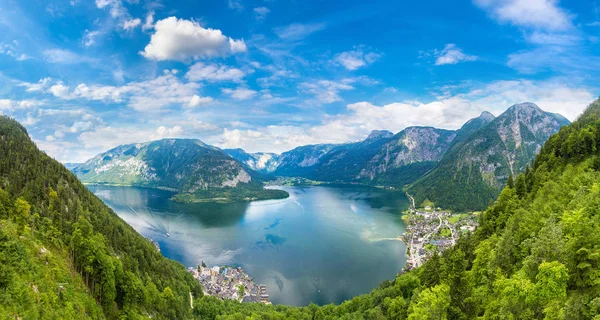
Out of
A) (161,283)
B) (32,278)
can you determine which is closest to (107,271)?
(32,278)

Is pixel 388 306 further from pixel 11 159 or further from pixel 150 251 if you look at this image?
pixel 11 159

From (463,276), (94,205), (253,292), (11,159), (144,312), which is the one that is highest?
(11,159)

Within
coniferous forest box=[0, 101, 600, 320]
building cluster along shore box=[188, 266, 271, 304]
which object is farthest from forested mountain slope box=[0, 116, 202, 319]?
building cluster along shore box=[188, 266, 271, 304]

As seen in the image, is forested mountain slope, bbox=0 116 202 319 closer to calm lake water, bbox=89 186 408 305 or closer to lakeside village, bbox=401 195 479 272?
calm lake water, bbox=89 186 408 305

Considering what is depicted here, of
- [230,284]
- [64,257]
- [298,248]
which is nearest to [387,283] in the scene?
[230,284]

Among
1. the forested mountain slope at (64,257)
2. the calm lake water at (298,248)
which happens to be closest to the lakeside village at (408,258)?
the calm lake water at (298,248)

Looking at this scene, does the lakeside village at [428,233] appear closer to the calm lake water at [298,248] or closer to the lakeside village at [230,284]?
the calm lake water at [298,248]

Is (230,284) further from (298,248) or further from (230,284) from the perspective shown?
(298,248)
